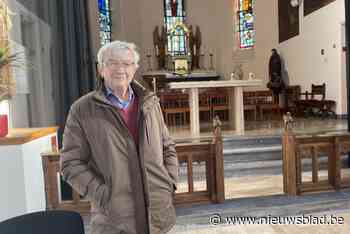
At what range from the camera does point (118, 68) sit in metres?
1.33

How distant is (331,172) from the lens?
315 centimetres

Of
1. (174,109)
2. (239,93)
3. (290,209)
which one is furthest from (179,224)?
(174,109)

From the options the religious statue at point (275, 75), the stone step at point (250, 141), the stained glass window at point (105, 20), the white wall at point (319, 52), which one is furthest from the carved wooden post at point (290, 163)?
the stained glass window at point (105, 20)

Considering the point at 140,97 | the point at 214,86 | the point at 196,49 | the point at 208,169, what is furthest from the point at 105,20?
the point at 140,97

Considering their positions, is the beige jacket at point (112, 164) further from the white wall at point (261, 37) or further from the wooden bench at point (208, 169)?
the white wall at point (261, 37)

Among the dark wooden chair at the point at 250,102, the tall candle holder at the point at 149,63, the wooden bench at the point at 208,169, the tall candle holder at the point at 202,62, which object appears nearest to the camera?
the wooden bench at the point at 208,169

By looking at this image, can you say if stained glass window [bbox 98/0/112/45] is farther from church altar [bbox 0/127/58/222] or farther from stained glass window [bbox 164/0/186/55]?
church altar [bbox 0/127/58/222]

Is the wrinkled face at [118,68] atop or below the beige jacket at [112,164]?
atop

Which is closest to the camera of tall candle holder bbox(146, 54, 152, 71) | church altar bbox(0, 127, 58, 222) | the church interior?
church altar bbox(0, 127, 58, 222)

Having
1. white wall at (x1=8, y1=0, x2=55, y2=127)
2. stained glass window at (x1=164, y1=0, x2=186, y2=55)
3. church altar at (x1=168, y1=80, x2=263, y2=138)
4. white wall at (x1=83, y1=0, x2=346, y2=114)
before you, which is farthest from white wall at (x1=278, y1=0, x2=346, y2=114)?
white wall at (x1=8, y1=0, x2=55, y2=127)

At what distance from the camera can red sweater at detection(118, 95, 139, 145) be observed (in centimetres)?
135

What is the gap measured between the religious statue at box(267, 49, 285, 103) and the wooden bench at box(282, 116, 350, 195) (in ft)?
22.1

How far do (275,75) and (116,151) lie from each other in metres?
9.37

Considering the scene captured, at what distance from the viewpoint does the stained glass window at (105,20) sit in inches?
390
